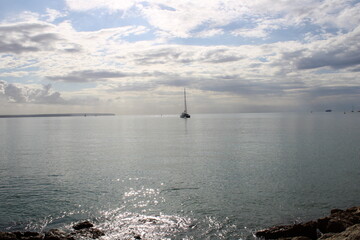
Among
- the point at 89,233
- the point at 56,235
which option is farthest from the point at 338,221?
the point at 56,235

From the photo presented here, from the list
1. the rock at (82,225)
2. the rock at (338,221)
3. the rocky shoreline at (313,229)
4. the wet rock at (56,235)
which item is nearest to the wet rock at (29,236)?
the wet rock at (56,235)

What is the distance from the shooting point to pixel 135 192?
94.5 ft

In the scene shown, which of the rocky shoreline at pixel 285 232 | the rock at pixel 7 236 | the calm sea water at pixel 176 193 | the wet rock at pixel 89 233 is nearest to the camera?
the rock at pixel 7 236

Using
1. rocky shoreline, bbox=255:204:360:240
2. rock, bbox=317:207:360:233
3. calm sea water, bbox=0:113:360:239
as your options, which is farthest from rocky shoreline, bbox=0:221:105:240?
rock, bbox=317:207:360:233

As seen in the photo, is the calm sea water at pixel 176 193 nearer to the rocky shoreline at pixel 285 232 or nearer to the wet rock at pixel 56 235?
the rocky shoreline at pixel 285 232

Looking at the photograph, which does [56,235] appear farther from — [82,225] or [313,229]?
[313,229]

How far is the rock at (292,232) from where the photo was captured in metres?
18.5

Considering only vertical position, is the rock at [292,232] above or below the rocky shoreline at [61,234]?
below

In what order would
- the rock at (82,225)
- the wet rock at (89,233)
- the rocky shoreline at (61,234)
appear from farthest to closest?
the rock at (82,225) < the wet rock at (89,233) < the rocky shoreline at (61,234)

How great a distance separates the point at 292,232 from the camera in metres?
18.7

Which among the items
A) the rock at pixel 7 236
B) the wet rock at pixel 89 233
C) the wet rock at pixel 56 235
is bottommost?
the wet rock at pixel 89 233

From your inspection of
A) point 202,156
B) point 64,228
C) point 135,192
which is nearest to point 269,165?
point 202,156

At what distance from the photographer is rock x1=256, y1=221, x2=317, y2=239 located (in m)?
18.5

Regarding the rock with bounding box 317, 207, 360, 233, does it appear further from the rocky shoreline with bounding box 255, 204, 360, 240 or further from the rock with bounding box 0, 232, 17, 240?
the rock with bounding box 0, 232, 17, 240
